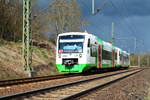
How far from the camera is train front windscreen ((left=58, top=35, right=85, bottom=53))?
71.8 feet

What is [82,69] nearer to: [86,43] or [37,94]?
[86,43]

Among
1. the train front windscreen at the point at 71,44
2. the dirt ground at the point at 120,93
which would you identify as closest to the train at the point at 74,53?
the train front windscreen at the point at 71,44

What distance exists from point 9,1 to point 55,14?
581 inches

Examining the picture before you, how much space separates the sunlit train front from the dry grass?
9.87 ft

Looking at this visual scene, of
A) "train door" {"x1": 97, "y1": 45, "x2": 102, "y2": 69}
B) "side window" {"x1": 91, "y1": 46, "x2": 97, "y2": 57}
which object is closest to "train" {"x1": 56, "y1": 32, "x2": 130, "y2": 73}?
"side window" {"x1": 91, "y1": 46, "x2": 97, "y2": 57}

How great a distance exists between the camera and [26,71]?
70.7ft

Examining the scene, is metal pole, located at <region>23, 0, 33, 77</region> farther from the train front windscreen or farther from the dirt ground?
the dirt ground

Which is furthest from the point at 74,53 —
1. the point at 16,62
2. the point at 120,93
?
the point at 120,93

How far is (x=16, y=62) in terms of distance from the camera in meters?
24.7

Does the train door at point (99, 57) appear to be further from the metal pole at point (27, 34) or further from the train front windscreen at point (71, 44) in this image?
the metal pole at point (27, 34)

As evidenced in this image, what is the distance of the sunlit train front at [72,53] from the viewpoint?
21.5 meters

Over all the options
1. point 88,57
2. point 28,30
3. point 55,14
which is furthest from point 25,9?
point 55,14

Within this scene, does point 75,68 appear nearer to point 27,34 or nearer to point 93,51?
point 93,51

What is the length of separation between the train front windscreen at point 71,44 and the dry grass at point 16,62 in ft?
11.3
